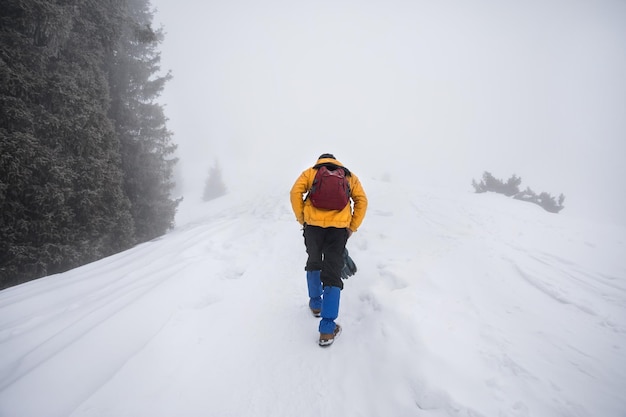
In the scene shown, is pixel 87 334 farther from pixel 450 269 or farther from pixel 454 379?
pixel 450 269

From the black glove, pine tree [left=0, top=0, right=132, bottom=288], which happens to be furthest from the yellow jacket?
pine tree [left=0, top=0, right=132, bottom=288]

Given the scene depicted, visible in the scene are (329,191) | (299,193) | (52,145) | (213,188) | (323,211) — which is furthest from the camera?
(213,188)

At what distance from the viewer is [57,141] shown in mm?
5855

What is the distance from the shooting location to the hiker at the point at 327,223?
346cm

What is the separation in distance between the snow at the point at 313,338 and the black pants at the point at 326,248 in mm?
957

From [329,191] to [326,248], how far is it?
83 cm

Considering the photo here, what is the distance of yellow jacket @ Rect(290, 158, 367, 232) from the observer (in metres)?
3.68

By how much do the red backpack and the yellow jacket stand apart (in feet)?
0.38

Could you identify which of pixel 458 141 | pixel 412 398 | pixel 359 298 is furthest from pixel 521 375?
pixel 458 141

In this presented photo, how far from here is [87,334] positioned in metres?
3.10

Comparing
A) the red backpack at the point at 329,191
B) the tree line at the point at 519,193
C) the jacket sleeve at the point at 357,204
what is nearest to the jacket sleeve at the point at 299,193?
→ the red backpack at the point at 329,191

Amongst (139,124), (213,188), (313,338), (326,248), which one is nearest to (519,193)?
(326,248)

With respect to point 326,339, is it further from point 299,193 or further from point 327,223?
point 299,193

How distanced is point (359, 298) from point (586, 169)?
406 ft
